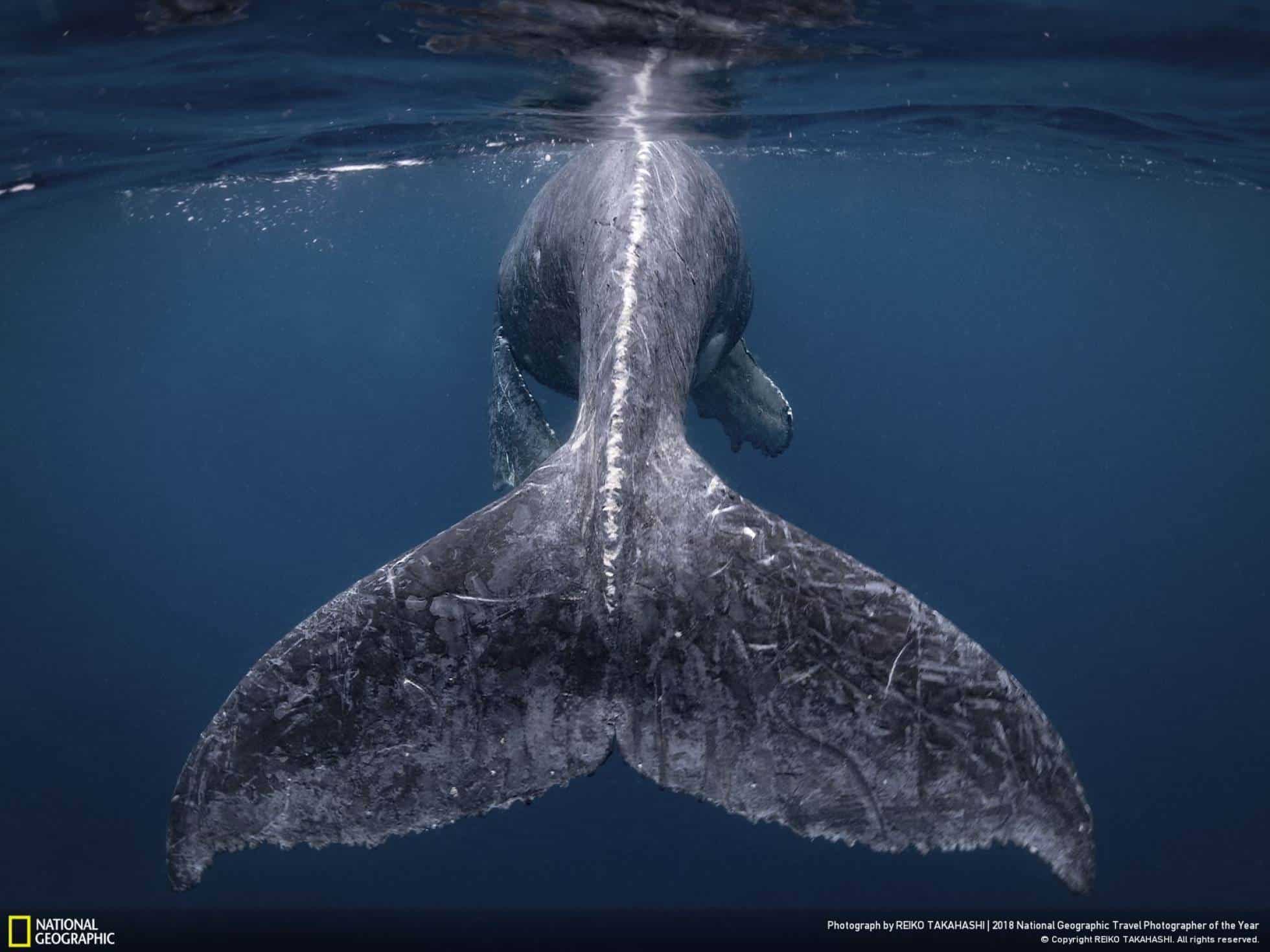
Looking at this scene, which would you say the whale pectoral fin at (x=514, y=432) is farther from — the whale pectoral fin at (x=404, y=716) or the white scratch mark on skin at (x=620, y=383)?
the whale pectoral fin at (x=404, y=716)

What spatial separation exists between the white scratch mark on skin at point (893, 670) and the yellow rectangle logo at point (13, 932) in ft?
50.3

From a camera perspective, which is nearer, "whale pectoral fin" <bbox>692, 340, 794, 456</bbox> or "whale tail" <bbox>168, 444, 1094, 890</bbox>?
"whale tail" <bbox>168, 444, 1094, 890</bbox>

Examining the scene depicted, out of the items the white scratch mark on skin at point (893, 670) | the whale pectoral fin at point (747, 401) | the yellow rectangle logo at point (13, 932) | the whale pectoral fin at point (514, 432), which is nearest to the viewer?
the white scratch mark on skin at point (893, 670)

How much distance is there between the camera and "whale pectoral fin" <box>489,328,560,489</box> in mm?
7859

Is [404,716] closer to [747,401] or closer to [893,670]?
[893,670]

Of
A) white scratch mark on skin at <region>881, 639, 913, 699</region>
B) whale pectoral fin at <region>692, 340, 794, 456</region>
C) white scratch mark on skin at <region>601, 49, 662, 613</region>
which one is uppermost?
white scratch mark on skin at <region>601, 49, 662, 613</region>

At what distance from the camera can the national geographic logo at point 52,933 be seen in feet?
43.9

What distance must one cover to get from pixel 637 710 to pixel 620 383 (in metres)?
1.88

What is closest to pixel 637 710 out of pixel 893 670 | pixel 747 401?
pixel 893 670

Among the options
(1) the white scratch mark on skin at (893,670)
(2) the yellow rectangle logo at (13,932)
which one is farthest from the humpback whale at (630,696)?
(2) the yellow rectangle logo at (13,932)

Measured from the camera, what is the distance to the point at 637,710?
407cm

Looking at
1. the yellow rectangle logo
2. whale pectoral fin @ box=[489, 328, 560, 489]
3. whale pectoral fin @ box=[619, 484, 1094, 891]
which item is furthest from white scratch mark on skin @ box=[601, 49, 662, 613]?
the yellow rectangle logo

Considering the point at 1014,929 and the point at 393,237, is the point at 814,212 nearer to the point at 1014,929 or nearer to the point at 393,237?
the point at 393,237

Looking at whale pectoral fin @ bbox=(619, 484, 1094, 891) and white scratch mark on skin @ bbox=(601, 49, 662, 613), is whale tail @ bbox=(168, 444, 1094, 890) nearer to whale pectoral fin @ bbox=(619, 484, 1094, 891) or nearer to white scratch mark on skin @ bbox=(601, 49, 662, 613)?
whale pectoral fin @ bbox=(619, 484, 1094, 891)
